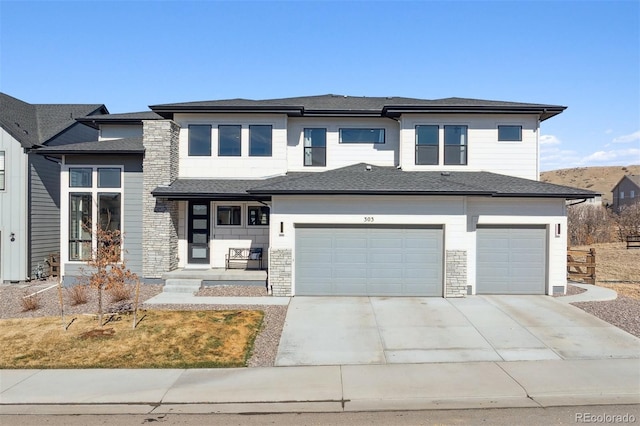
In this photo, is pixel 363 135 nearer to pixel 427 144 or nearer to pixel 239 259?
pixel 427 144

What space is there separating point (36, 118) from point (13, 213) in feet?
19.7

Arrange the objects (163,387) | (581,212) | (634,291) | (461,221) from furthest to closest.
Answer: (581,212)
(634,291)
(461,221)
(163,387)

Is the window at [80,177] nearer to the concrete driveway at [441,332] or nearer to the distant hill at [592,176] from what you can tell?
the concrete driveway at [441,332]

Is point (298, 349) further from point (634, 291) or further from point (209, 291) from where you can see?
point (634, 291)

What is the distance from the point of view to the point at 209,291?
13977mm

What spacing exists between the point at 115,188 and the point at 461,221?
12.7 m

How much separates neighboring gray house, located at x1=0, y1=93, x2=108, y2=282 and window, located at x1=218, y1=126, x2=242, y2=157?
7.57 m

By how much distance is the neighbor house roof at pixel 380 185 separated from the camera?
13125 mm

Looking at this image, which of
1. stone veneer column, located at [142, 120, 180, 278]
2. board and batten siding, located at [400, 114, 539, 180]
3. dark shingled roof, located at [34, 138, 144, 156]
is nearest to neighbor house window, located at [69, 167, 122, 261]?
dark shingled roof, located at [34, 138, 144, 156]

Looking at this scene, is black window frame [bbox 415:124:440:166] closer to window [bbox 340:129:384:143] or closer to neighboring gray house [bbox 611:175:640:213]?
window [bbox 340:129:384:143]

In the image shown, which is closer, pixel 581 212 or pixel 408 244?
pixel 408 244

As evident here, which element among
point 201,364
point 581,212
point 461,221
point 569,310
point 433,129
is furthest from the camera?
point 581,212

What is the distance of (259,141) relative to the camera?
16.5 meters

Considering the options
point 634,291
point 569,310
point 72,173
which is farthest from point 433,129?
point 72,173
